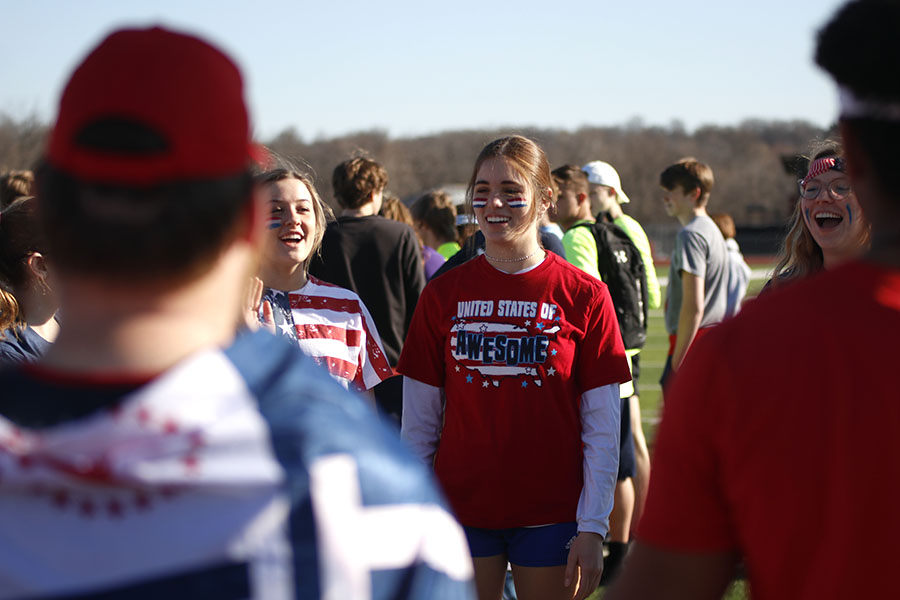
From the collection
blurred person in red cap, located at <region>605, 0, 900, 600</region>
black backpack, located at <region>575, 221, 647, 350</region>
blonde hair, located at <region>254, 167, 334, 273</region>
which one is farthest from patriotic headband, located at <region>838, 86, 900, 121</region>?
black backpack, located at <region>575, 221, 647, 350</region>

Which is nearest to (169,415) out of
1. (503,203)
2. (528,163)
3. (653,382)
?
(503,203)

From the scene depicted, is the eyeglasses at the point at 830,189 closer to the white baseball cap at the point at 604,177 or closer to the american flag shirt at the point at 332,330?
the american flag shirt at the point at 332,330

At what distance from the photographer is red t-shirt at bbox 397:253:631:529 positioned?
138 inches

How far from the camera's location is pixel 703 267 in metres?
7.05

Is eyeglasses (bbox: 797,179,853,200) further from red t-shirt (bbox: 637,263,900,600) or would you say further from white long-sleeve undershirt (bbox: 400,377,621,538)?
red t-shirt (bbox: 637,263,900,600)

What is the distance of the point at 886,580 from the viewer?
137 centimetres

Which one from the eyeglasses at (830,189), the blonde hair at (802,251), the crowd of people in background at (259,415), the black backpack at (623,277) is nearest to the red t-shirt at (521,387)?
the blonde hair at (802,251)

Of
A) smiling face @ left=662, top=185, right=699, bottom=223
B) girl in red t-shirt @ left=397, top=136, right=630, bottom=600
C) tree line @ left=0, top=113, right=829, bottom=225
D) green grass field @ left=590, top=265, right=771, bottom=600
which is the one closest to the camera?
girl in red t-shirt @ left=397, top=136, right=630, bottom=600

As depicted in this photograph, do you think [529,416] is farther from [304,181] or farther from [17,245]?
[17,245]

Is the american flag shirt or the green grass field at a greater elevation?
the american flag shirt

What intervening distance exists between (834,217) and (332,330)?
6.86 ft

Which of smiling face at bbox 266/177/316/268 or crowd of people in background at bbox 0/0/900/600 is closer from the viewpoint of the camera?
crowd of people in background at bbox 0/0/900/600

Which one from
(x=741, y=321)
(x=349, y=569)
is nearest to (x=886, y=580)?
(x=741, y=321)

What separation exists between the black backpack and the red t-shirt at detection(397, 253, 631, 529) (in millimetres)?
2798
